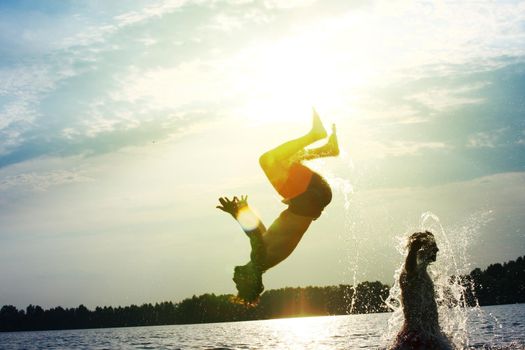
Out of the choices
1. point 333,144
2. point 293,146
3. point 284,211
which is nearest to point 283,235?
point 284,211

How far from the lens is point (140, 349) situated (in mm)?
84062

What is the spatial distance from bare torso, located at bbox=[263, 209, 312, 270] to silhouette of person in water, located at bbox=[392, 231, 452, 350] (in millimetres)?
3759

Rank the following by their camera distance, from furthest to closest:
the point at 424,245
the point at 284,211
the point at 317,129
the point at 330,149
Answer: the point at 424,245 → the point at 330,149 → the point at 317,129 → the point at 284,211

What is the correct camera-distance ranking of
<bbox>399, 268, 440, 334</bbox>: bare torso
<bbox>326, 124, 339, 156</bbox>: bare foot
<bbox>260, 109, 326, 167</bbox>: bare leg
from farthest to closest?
<bbox>399, 268, 440, 334</bbox>: bare torso → <bbox>326, 124, 339, 156</bbox>: bare foot → <bbox>260, 109, 326, 167</bbox>: bare leg

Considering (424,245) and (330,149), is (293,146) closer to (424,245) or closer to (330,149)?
(330,149)

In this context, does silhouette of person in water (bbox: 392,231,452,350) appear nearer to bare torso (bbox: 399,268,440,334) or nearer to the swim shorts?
bare torso (bbox: 399,268,440,334)

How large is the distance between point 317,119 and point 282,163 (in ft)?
→ 3.17

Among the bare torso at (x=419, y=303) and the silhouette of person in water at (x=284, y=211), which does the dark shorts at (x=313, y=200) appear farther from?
the bare torso at (x=419, y=303)

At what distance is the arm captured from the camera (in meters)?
7.75

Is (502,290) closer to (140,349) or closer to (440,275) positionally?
(140,349)

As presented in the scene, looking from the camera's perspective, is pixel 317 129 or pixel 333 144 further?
pixel 333 144

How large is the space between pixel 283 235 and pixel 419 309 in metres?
4.80

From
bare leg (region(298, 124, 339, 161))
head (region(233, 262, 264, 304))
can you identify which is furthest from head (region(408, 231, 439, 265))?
head (region(233, 262, 264, 304))

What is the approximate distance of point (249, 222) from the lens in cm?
798
